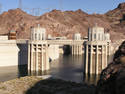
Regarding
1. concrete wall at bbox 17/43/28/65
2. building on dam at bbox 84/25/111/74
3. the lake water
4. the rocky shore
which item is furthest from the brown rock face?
concrete wall at bbox 17/43/28/65

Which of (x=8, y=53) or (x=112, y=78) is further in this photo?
(x=8, y=53)

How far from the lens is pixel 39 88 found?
30359 millimetres

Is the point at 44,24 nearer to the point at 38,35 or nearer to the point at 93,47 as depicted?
the point at 38,35

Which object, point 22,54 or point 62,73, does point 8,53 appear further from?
point 62,73

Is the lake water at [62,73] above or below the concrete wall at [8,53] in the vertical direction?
below

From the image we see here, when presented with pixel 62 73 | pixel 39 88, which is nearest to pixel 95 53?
pixel 62 73

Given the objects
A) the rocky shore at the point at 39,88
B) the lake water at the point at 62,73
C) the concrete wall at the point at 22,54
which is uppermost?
Answer: the concrete wall at the point at 22,54

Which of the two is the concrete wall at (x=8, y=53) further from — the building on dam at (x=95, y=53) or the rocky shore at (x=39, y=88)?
the rocky shore at (x=39, y=88)

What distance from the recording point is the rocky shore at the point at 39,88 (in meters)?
28.5

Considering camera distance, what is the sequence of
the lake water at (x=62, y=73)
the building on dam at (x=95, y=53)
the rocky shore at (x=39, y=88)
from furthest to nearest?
the building on dam at (x=95, y=53) → the lake water at (x=62, y=73) → the rocky shore at (x=39, y=88)

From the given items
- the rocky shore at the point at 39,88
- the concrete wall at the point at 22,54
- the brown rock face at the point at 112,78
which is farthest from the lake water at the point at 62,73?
the brown rock face at the point at 112,78

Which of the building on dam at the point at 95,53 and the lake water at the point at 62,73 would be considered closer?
the lake water at the point at 62,73

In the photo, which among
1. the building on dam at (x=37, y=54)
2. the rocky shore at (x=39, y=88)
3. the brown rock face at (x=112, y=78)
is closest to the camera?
the brown rock face at (x=112, y=78)

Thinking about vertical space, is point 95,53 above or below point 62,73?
above
